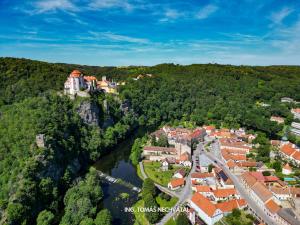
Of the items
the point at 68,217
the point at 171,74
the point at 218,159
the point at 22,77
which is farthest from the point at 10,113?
the point at 171,74

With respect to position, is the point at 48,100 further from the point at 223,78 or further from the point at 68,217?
the point at 223,78

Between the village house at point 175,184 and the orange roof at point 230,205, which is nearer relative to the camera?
the orange roof at point 230,205

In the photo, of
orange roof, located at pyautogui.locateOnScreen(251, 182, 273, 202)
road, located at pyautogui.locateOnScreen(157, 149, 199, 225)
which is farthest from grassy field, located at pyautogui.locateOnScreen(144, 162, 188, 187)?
orange roof, located at pyautogui.locateOnScreen(251, 182, 273, 202)

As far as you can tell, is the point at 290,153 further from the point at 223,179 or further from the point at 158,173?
the point at 158,173

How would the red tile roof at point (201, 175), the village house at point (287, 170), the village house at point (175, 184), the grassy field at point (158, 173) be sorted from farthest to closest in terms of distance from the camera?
the village house at point (287, 170)
the grassy field at point (158, 173)
the red tile roof at point (201, 175)
the village house at point (175, 184)

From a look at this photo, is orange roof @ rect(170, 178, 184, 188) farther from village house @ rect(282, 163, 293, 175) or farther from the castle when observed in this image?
the castle

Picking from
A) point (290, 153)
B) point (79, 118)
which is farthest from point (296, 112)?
point (79, 118)

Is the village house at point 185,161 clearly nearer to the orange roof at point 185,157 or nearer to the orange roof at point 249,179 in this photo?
the orange roof at point 185,157

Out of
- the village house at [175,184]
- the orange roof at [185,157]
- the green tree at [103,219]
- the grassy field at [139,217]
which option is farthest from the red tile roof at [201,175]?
the green tree at [103,219]
